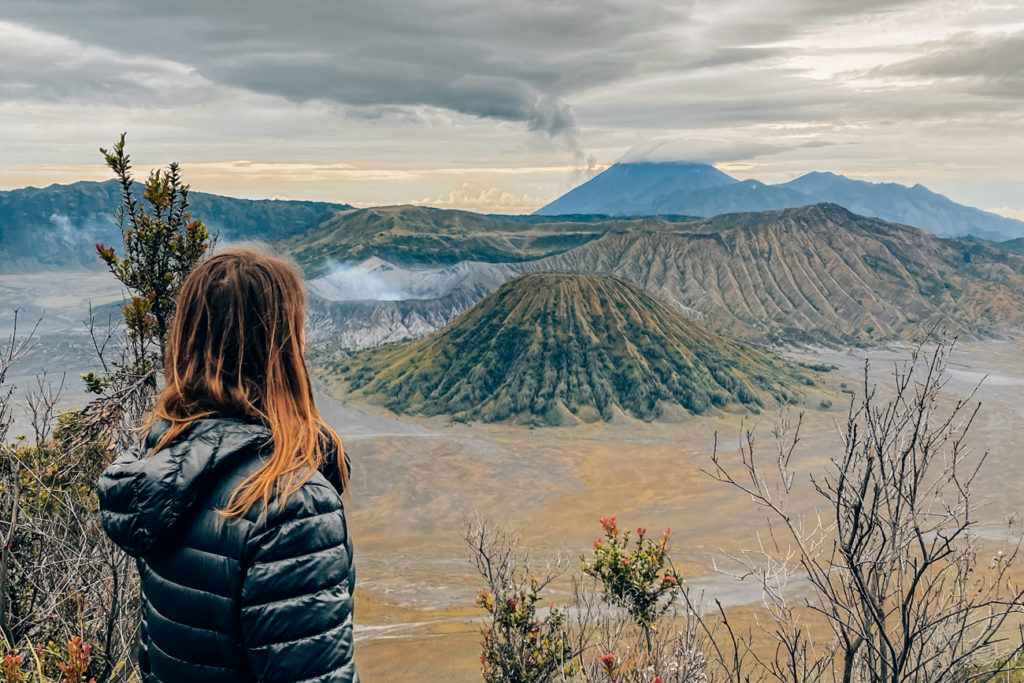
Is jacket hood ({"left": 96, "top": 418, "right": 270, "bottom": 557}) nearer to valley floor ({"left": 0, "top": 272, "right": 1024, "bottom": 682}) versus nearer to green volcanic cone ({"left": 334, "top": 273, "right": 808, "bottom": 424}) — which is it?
valley floor ({"left": 0, "top": 272, "right": 1024, "bottom": 682})

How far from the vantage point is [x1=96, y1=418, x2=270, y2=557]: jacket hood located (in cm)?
225

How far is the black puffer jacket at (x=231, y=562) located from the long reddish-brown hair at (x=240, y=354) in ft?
0.36

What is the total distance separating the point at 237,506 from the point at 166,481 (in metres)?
0.25

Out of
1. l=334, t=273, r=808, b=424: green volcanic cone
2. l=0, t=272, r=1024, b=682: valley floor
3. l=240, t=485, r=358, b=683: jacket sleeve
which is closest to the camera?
l=240, t=485, r=358, b=683: jacket sleeve

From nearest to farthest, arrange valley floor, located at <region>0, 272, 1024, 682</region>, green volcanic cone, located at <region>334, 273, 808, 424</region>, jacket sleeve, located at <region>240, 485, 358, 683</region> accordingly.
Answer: jacket sleeve, located at <region>240, 485, 358, 683</region> → valley floor, located at <region>0, 272, 1024, 682</region> → green volcanic cone, located at <region>334, 273, 808, 424</region>

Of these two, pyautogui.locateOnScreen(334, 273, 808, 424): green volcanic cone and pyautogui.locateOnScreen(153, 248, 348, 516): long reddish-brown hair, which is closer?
pyautogui.locateOnScreen(153, 248, 348, 516): long reddish-brown hair

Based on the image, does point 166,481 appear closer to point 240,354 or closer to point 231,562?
point 231,562

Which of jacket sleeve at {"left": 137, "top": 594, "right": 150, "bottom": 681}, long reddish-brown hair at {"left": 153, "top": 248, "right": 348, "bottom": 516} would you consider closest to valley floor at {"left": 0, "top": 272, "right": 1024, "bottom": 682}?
jacket sleeve at {"left": 137, "top": 594, "right": 150, "bottom": 681}

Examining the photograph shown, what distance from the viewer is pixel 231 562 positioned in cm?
223

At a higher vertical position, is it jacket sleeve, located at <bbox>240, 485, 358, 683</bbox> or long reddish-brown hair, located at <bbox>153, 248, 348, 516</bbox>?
long reddish-brown hair, located at <bbox>153, 248, 348, 516</bbox>

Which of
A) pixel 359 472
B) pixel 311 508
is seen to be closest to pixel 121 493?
pixel 311 508

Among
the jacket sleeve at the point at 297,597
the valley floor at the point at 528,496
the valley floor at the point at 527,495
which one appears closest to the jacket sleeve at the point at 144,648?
the jacket sleeve at the point at 297,597

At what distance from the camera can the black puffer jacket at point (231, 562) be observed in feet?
7.15

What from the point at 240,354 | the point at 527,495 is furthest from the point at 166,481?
the point at 527,495
